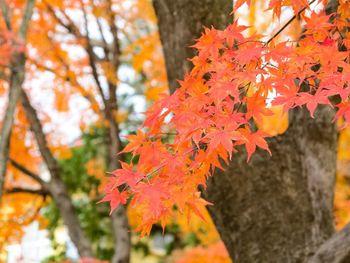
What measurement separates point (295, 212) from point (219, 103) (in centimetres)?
176

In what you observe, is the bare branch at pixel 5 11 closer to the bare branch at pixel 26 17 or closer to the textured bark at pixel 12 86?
the textured bark at pixel 12 86

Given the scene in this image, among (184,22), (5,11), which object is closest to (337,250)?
(184,22)

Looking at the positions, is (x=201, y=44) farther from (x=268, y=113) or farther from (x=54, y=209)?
(x=54, y=209)

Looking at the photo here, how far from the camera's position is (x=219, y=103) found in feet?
6.07

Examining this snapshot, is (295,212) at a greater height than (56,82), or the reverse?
(56,82)

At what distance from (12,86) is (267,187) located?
2.49 meters

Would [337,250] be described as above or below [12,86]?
below

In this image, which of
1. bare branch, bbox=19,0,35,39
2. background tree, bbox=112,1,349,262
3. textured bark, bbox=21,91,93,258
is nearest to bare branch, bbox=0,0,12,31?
bare branch, bbox=19,0,35,39

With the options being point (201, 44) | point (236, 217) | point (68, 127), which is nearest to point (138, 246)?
point (68, 127)

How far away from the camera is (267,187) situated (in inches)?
132

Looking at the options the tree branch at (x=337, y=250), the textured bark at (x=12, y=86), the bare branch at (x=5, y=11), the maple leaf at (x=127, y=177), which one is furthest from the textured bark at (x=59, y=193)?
the maple leaf at (x=127, y=177)

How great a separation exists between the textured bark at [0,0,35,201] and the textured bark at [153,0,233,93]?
1580 millimetres

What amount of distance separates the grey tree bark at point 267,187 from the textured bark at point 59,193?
289cm

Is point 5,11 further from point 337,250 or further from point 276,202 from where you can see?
point 337,250
